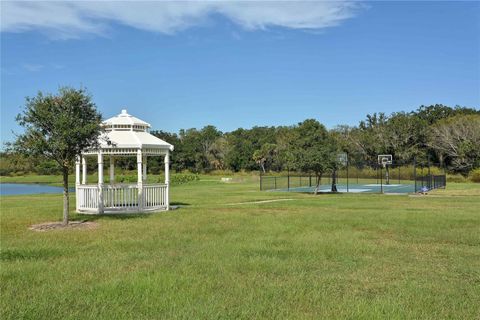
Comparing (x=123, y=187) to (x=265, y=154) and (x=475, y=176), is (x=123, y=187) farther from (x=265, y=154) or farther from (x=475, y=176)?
(x=265, y=154)

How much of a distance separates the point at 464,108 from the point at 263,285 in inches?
3365

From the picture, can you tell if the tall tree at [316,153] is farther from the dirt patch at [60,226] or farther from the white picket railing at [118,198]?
the dirt patch at [60,226]

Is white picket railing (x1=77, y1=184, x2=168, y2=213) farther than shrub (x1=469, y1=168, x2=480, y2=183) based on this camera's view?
No

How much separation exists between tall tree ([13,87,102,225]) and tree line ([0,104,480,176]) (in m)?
19.6

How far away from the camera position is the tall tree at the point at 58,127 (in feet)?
45.8

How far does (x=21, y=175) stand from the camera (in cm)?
8562

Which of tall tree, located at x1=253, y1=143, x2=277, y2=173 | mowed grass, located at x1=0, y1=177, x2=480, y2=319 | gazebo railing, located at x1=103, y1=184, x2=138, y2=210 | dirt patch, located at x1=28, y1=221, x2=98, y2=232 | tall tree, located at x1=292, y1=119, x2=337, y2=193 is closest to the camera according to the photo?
mowed grass, located at x1=0, y1=177, x2=480, y2=319

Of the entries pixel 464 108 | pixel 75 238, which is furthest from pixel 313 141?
pixel 464 108

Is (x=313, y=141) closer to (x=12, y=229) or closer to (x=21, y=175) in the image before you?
(x=12, y=229)

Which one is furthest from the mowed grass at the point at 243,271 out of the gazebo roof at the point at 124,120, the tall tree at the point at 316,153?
the tall tree at the point at 316,153

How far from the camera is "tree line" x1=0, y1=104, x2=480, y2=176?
1316 inches

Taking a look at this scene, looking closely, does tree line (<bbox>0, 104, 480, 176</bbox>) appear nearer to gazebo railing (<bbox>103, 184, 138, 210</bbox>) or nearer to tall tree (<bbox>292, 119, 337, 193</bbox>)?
tall tree (<bbox>292, 119, 337, 193</bbox>)

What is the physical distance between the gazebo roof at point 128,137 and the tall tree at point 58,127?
3181mm

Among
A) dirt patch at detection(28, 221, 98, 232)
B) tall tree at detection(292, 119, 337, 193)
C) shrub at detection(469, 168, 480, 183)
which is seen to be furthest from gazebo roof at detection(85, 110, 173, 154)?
shrub at detection(469, 168, 480, 183)
